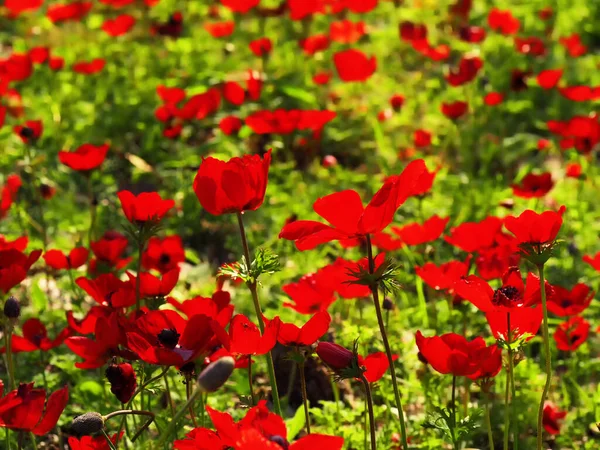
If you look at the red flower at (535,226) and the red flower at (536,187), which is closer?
the red flower at (535,226)

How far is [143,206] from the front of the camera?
230cm

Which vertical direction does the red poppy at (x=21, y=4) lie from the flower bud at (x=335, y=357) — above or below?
below

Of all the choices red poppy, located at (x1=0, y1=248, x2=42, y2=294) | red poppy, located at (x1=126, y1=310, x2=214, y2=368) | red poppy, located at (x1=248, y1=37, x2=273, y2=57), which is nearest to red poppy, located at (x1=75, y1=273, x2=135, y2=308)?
red poppy, located at (x1=0, y1=248, x2=42, y2=294)

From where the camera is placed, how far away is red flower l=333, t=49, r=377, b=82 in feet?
15.2

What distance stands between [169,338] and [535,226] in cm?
80

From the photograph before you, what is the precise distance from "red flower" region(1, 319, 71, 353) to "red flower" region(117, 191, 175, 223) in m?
0.44

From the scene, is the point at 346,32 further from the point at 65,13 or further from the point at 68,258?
the point at 68,258

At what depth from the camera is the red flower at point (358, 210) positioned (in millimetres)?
1737

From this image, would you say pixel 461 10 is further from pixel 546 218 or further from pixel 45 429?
pixel 45 429

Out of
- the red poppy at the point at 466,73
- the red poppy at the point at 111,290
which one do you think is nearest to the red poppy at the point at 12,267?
the red poppy at the point at 111,290

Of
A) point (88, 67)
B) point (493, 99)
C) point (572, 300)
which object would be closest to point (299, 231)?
point (572, 300)

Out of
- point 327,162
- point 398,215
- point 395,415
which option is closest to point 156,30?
point 327,162

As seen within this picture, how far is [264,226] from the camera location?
4082 mm

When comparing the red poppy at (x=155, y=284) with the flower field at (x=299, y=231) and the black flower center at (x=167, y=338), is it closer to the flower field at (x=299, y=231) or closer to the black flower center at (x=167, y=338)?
the flower field at (x=299, y=231)
